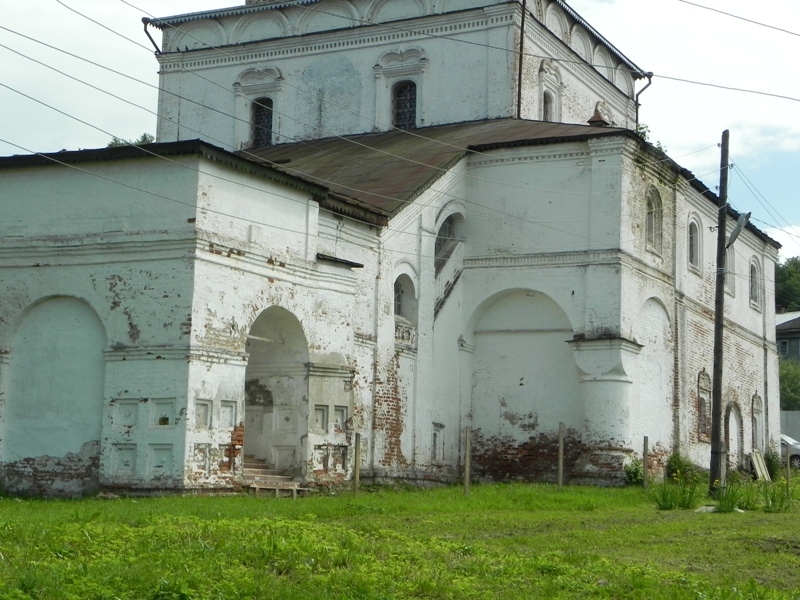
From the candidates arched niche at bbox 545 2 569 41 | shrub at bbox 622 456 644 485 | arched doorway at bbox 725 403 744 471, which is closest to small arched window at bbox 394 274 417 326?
shrub at bbox 622 456 644 485

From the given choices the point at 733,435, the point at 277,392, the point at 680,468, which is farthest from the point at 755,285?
the point at 277,392

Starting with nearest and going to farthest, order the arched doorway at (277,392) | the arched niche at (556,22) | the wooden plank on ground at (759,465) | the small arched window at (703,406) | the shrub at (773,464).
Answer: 1. the arched doorway at (277,392)
2. the small arched window at (703,406)
3. the arched niche at (556,22)
4. the wooden plank on ground at (759,465)
5. the shrub at (773,464)

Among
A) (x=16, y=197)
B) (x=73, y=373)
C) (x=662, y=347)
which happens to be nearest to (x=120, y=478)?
(x=73, y=373)

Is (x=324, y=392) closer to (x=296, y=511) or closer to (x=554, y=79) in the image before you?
(x=296, y=511)

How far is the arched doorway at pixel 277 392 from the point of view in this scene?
65.5 feet

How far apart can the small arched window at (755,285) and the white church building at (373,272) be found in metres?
0.12

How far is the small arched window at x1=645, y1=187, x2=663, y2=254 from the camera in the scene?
25.9m

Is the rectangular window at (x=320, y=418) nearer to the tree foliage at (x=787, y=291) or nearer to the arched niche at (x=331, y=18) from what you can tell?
the arched niche at (x=331, y=18)

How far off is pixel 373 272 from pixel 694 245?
1012 cm

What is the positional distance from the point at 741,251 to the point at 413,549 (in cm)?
2306

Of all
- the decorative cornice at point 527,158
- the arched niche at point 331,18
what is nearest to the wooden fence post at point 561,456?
the decorative cornice at point 527,158

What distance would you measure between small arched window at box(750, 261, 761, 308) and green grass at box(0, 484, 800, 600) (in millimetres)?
18362

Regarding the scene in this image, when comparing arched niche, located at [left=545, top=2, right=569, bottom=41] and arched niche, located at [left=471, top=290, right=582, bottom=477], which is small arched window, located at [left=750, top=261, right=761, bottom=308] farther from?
arched niche, located at [left=471, top=290, right=582, bottom=477]

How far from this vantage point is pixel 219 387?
59.0 ft
